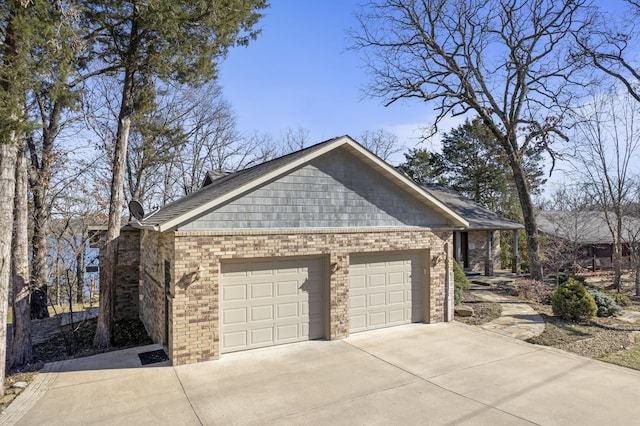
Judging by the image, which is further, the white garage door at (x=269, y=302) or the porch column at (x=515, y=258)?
the porch column at (x=515, y=258)

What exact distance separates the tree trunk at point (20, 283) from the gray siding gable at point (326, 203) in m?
4.39

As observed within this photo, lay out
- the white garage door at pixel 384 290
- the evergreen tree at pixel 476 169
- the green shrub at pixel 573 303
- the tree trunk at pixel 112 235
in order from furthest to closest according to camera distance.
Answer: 1. the evergreen tree at pixel 476 169
2. the green shrub at pixel 573 303
3. the white garage door at pixel 384 290
4. the tree trunk at pixel 112 235

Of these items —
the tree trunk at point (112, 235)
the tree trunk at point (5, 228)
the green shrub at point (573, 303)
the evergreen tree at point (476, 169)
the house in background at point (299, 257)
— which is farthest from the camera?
the evergreen tree at point (476, 169)

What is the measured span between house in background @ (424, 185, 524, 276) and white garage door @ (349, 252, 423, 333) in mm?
10831

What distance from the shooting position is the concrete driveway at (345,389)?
19.5ft

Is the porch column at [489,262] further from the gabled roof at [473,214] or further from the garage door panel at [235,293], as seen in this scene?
the garage door panel at [235,293]

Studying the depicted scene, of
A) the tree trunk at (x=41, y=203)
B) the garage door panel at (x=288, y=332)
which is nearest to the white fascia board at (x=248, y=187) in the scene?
the garage door panel at (x=288, y=332)

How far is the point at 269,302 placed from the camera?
916 centimetres

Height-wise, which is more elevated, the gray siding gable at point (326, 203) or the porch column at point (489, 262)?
the gray siding gable at point (326, 203)

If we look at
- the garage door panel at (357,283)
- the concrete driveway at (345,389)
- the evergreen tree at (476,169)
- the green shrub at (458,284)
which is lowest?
the concrete driveway at (345,389)

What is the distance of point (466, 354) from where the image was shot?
28.7 feet

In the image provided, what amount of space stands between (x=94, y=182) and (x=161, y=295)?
13.5m

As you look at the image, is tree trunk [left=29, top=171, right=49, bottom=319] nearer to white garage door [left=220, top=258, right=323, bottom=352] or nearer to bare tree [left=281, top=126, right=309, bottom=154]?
white garage door [left=220, top=258, right=323, bottom=352]

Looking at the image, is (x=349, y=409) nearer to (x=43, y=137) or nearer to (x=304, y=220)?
(x=304, y=220)
